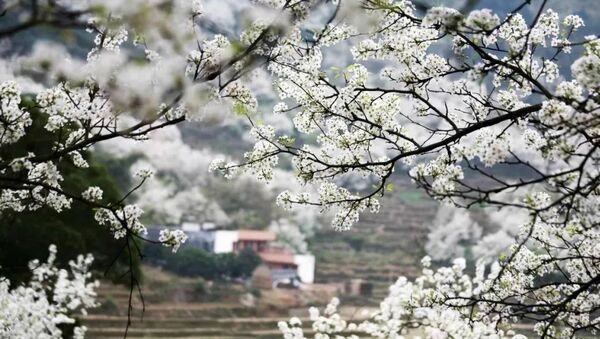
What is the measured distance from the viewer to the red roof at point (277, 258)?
2528 cm

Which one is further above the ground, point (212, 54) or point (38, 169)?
point (212, 54)

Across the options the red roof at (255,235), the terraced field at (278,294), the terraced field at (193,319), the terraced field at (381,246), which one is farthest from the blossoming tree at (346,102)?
the red roof at (255,235)

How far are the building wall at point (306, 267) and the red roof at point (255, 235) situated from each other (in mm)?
1221

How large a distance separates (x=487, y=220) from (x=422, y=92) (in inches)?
990

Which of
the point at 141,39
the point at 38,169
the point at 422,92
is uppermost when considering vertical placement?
the point at 422,92

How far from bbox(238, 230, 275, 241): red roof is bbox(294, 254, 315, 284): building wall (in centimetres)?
122

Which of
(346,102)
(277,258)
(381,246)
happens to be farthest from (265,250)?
(346,102)

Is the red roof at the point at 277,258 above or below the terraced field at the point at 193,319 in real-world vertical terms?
above

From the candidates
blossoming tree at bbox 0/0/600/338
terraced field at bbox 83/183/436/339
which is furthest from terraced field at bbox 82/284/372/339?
blossoming tree at bbox 0/0/600/338

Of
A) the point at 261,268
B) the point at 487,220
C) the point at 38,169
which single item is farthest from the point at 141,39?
the point at 487,220

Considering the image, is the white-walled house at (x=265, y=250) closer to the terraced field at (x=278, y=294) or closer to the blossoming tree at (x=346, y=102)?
the terraced field at (x=278, y=294)

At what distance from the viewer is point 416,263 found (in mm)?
25438

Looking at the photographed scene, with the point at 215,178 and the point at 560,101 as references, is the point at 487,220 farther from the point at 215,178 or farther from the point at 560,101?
the point at 560,101

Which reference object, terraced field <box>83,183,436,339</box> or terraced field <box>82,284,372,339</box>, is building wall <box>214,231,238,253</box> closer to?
terraced field <box>83,183,436,339</box>
